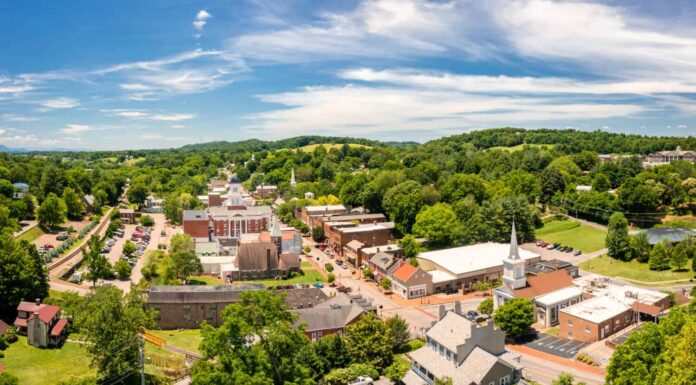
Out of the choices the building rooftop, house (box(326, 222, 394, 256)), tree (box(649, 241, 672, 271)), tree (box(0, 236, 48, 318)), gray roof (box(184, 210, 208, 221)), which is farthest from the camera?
gray roof (box(184, 210, 208, 221))

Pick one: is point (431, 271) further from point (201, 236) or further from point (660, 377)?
point (201, 236)

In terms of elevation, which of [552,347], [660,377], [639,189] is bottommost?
[552,347]

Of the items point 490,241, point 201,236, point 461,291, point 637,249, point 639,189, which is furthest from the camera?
point 201,236

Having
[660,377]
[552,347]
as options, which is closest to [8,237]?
[552,347]

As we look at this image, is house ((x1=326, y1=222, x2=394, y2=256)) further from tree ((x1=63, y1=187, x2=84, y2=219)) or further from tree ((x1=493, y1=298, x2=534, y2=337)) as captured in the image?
tree ((x1=63, y1=187, x2=84, y2=219))

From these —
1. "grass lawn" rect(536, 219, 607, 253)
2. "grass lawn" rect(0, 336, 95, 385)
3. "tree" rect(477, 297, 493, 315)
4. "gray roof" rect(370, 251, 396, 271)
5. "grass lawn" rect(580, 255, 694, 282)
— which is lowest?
"grass lawn" rect(0, 336, 95, 385)

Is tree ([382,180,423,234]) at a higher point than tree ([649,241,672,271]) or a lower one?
higher

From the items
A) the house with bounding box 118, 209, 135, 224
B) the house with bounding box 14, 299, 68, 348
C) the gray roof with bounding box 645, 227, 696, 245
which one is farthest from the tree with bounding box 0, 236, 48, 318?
the gray roof with bounding box 645, 227, 696, 245
